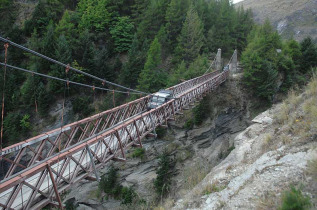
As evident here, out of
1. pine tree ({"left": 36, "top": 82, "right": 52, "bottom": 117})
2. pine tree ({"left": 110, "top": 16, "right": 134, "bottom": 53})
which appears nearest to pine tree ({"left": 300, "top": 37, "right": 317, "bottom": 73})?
pine tree ({"left": 110, "top": 16, "right": 134, "bottom": 53})

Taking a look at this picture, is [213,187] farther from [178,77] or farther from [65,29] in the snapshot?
[65,29]

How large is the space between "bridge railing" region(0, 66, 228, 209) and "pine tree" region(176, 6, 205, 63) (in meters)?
14.7

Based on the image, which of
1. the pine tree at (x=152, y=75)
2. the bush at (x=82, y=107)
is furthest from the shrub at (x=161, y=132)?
the bush at (x=82, y=107)

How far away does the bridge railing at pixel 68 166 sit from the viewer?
5265 mm

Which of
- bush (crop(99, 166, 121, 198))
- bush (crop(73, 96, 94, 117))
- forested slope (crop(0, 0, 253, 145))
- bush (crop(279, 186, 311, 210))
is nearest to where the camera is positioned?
bush (crop(279, 186, 311, 210))

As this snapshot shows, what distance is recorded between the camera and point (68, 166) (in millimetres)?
8023

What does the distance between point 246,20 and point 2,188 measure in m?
41.0

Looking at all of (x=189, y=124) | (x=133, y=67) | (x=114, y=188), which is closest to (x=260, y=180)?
(x=189, y=124)

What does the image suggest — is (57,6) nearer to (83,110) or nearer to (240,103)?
(83,110)

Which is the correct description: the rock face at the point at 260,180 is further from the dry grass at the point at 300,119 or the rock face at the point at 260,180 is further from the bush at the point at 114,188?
the bush at the point at 114,188

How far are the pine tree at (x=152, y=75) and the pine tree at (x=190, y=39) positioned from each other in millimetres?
4542

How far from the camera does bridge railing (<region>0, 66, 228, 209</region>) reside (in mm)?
5265

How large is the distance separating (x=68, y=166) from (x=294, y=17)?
235 feet

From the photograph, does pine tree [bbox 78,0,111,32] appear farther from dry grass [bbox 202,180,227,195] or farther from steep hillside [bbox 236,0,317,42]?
steep hillside [bbox 236,0,317,42]
